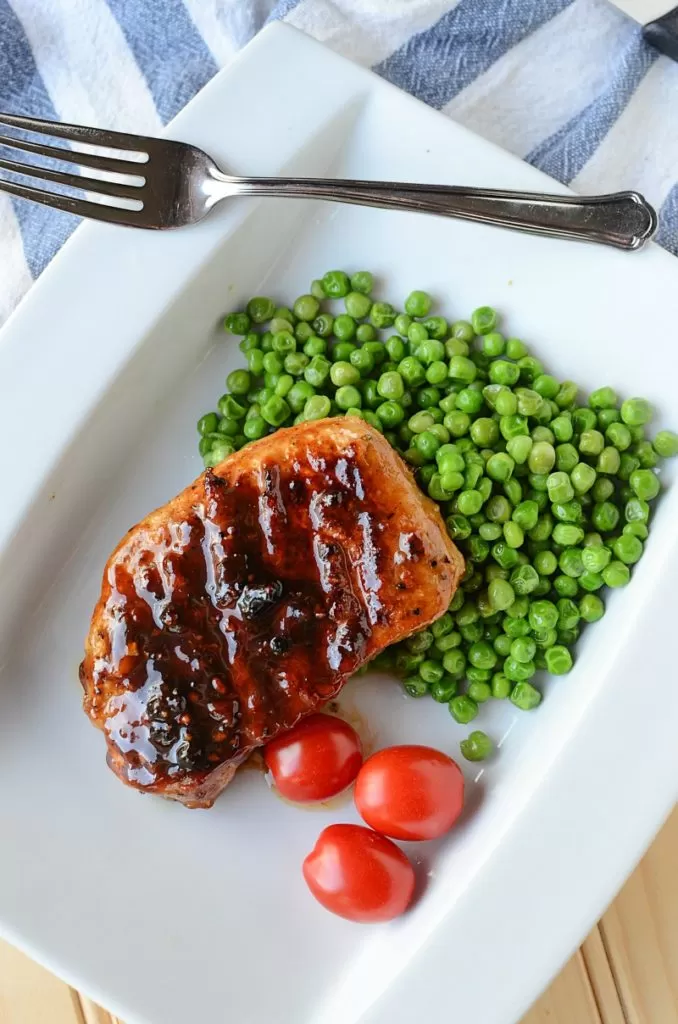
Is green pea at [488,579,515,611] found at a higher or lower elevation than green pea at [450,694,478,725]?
higher

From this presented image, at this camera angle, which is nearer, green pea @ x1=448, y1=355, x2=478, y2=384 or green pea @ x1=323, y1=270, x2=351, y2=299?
green pea @ x1=448, y1=355, x2=478, y2=384

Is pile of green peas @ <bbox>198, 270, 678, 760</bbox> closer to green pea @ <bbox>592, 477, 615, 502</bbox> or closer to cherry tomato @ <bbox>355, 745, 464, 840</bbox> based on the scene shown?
green pea @ <bbox>592, 477, 615, 502</bbox>

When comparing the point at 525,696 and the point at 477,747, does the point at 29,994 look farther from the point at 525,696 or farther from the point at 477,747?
the point at 525,696

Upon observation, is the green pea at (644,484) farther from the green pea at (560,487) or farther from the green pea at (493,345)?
the green pea at (493,345)

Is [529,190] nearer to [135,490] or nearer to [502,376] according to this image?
[502,376]

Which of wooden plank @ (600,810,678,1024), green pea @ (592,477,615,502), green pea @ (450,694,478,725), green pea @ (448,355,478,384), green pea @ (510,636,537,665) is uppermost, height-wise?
green pea @ (448,355,478,384)

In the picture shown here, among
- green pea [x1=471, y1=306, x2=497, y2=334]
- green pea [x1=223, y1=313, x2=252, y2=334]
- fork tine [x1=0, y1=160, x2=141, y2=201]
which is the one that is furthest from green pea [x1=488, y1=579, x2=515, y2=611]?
fork tine [x1=0, y1=160, x2=141, y2=201]

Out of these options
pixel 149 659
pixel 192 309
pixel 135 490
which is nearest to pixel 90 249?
pixel 192 309
